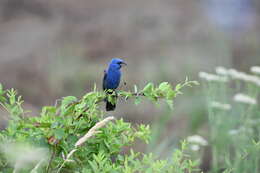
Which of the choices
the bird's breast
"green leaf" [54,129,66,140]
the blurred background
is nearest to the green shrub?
"green leaf" [54,129,66,140]

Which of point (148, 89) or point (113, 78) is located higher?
point (113, 78)


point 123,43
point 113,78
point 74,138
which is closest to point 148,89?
point 74,138

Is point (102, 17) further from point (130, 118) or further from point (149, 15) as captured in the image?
point (130, 118)

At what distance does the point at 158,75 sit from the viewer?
815 centimetres

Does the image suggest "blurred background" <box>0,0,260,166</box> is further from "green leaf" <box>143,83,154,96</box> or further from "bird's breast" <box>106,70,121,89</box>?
"green leaf" <box>143,83,154,96</box>

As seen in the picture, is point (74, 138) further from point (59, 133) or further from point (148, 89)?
point (148, 89)

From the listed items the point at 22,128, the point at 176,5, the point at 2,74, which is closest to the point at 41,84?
the point at 2,74

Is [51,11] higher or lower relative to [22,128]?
higher

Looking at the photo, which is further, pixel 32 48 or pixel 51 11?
pixel 51 11

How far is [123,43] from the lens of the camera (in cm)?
942

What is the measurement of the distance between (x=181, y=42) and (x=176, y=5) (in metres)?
1.25

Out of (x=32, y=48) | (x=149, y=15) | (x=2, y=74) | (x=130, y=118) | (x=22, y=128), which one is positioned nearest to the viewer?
(x=22, y=128)

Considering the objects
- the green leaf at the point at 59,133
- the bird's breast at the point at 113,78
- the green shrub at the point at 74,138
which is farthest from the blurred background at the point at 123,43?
the green leaf at the point at 59,133

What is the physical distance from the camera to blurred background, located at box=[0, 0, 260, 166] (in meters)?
8.25
